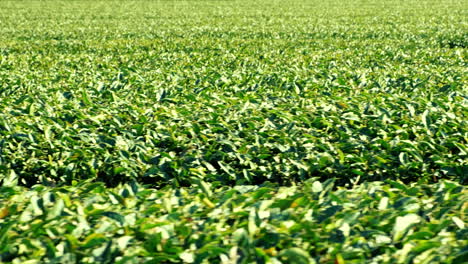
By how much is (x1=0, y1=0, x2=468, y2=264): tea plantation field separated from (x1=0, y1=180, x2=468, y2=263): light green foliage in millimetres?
11

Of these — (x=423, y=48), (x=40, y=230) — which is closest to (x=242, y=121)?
(x=40, y=230)

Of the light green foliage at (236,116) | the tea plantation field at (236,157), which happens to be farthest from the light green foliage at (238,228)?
the light green foliage at (236,116)

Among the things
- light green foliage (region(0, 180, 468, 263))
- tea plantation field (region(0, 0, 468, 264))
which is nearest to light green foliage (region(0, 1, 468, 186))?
tea plantation field (region(0, 0, 468, 264))

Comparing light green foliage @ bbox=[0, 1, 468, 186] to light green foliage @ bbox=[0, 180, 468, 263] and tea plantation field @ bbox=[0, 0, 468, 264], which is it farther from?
light green foliage @ bbox=[0, 180, 468, 263]

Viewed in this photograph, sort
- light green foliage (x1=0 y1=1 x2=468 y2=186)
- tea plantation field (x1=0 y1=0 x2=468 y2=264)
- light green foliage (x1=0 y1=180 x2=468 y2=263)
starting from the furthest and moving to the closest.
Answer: light green foliage (x1=0 y1=1 x2=468 y2=186) < tea plantation field (x1=0 y1=0 x2=468 y2=264) < light green foliage (x1=0 y1=180 x2=468 y2=263)

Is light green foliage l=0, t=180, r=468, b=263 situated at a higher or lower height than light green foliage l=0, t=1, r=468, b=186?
lower

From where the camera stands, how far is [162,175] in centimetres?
476

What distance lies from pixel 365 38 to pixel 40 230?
14104mm

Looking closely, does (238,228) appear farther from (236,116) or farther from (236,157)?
(236,116)

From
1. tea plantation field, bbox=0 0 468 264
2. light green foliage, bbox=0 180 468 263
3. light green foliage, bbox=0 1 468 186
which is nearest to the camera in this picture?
light green foliage, bbox=0 180 468 263

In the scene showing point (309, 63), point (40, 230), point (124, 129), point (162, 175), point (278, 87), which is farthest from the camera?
point (309, 63)

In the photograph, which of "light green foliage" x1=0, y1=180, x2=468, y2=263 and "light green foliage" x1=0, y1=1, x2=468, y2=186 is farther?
"light green foliage" x1=0, y1=1, x2=468, y2=186

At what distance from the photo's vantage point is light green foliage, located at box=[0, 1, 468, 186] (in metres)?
4.94

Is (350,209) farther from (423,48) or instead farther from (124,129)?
(423,48)
